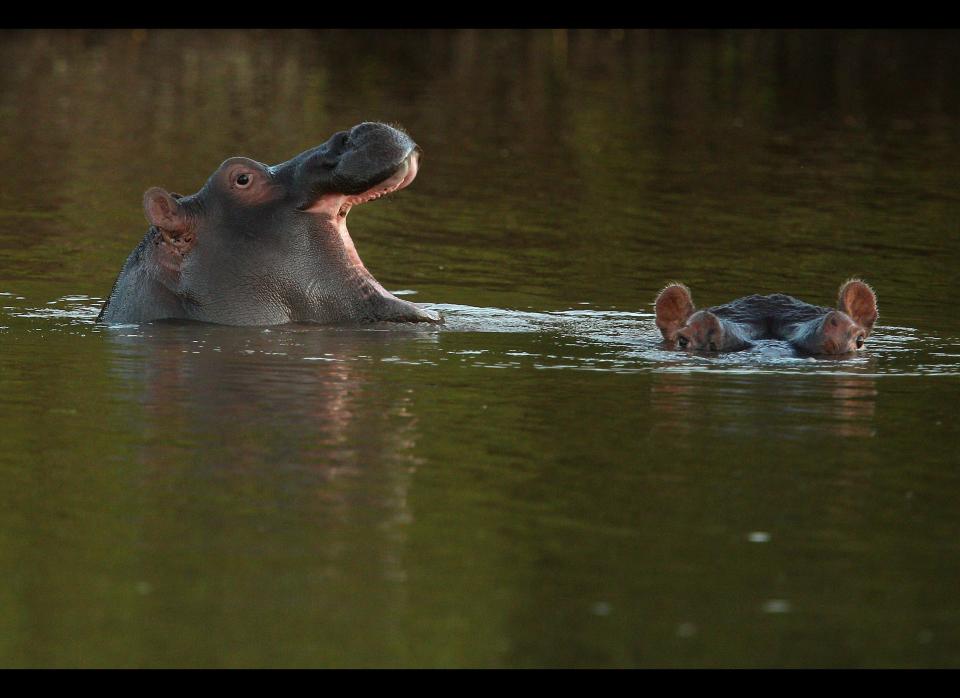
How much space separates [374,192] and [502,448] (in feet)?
9.03

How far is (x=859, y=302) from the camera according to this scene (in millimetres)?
10117

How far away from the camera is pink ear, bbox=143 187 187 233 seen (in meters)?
10.8

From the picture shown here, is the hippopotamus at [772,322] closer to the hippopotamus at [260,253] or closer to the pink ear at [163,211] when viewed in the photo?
the hippopotamus at [260,253]

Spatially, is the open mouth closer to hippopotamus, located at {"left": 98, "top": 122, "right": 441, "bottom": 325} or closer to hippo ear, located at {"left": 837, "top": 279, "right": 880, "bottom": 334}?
hippopotamus, located at {"left": 98, "top": 122, "right": 441, "bottom": 325}

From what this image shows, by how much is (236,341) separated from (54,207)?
7189mm

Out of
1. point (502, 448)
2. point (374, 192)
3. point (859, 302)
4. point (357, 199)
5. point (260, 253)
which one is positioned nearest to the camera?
point (502, 448)

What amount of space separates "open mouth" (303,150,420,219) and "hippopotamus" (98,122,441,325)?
0.01 meters

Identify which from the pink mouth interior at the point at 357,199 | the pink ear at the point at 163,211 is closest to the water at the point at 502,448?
the pink mouth interior at the point at 357,199

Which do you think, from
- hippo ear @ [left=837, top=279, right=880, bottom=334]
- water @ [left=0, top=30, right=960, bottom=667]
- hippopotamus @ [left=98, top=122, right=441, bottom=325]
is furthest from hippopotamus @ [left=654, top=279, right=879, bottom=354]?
hippopotamus @ [left=98, top=122, right=441, bottom=325]

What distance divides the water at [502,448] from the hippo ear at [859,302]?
28cm

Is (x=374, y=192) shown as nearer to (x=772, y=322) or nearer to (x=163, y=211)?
(x=163, y=211)

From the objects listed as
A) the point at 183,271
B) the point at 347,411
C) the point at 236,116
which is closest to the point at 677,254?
the point at 183,271

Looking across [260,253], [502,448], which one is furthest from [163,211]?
[502,448]

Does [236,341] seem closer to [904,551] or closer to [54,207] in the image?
[904,551]
